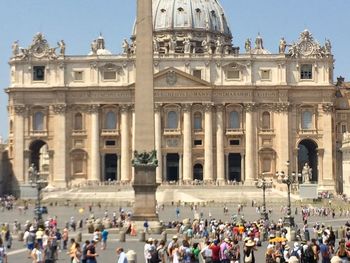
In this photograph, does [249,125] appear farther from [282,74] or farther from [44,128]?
[44,128]

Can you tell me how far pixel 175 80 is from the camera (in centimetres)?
8594

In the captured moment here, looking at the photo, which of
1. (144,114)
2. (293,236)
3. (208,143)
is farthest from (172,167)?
(293,236)

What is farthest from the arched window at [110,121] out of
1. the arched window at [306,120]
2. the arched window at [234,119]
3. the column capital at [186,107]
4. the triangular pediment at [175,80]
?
the arched window at [306,120]

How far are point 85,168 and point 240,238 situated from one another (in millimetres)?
56229

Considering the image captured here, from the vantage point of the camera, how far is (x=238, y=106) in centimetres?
8756

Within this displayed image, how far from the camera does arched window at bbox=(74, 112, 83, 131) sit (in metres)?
88.2

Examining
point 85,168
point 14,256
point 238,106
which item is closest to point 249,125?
point 238,106

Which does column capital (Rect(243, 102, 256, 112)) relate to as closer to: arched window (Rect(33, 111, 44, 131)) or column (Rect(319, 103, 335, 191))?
column (Rect(319, 103, 335, 191))

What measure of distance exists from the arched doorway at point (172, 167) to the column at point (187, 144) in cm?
178

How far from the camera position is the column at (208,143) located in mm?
86000

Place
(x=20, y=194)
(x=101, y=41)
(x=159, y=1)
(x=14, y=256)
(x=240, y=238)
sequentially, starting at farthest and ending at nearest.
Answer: (x=159, y=1) → (x=101, y=41) → (x=20, y=194) → (x=240, y=238) → (x=14, y=256)

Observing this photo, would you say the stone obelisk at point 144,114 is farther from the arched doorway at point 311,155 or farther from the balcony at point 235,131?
the balcony at point 235,131

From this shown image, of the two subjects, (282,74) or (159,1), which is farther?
(159,1)

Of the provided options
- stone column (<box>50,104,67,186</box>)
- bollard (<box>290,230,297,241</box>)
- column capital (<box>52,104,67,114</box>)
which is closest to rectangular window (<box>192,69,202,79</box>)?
column capital (<box>52,104,67,114</box>)
